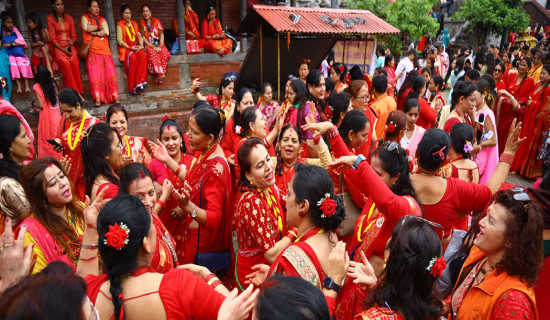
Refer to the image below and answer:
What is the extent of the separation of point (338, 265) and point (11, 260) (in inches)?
65.1

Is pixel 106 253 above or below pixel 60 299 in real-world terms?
below

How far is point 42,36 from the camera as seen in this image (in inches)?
297

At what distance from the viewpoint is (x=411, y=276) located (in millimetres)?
1728

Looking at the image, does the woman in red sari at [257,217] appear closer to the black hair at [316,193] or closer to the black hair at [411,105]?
the black hair at [316,193]

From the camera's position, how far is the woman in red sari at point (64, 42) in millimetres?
7449

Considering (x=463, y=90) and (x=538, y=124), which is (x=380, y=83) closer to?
(x=463, y=90)

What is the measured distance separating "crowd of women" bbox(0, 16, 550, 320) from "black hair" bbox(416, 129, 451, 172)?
1 cm

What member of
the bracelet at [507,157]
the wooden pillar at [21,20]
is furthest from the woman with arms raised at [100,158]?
the wooden pillar at [21,20]

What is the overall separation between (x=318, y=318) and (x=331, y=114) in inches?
152

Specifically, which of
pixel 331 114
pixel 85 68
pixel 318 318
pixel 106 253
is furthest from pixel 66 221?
pixel 85 68

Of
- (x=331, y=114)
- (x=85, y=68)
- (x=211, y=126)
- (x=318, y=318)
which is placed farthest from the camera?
(x=85, y=68)

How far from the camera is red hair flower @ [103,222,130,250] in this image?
162 cm

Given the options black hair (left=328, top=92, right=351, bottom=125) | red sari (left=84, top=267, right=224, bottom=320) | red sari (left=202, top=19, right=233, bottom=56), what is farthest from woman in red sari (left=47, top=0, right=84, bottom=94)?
red sari (left=84, top=267, right=224, bottom=320)

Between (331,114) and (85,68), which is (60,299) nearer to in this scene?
(331,114)
